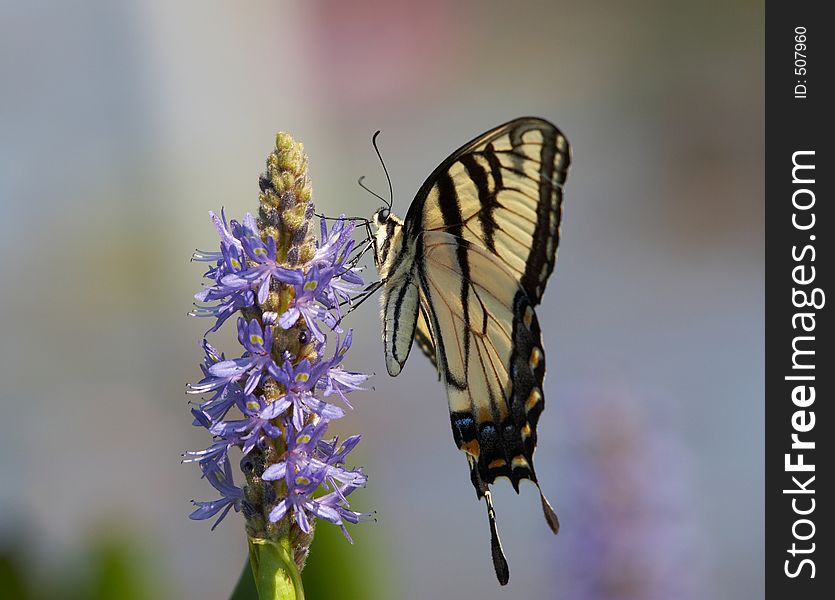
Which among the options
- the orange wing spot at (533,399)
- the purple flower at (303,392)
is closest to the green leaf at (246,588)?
the purple flower at (303,392)

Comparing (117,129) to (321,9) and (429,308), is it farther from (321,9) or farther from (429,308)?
(429,308)

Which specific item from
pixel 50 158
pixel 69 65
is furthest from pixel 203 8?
pixel 50 158

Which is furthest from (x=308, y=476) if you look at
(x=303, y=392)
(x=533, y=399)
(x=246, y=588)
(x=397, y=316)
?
(x=533, y=399)

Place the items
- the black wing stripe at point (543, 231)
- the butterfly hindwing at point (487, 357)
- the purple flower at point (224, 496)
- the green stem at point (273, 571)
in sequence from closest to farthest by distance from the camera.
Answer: the green stem at point (273, 571) → the purple flower at point (224, 496) → the black wing stripe at point (543, 231) → the butterfly hindwing at point (487, 357)

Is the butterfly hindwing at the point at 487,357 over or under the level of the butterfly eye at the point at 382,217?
under

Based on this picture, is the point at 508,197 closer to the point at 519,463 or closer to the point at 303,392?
the point at 519,463

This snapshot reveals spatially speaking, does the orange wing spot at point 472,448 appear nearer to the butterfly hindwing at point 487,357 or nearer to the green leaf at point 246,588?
the butterfly hindwing at point 487,357

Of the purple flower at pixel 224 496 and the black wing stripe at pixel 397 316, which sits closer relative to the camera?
the purple flower at pixel 224 496
